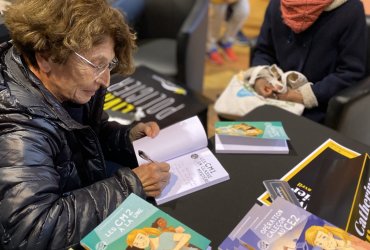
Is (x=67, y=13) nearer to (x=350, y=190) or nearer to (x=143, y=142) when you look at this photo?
(x=143, y=142)

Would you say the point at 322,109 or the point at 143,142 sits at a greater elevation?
the point at 143,142

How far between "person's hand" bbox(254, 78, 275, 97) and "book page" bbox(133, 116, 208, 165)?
676 mm

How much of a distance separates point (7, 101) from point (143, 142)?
46cm

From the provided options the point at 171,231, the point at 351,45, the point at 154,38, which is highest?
the point at 351,45

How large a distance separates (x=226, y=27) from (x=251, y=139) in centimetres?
263

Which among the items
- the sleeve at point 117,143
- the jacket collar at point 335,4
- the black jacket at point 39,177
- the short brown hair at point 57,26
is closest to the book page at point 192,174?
the black jacket at point 39,177

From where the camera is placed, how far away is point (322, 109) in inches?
79.8

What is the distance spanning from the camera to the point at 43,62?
115cm

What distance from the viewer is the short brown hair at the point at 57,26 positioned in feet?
3.57

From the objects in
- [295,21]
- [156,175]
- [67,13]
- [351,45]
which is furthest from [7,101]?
[351,45]

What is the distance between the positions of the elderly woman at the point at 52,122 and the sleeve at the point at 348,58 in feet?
3.23

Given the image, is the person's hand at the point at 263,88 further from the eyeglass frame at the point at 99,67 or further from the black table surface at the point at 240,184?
the eyeglass frame at the point at 99,67

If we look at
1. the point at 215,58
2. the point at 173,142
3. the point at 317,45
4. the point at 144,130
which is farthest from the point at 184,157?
the point at 215,58

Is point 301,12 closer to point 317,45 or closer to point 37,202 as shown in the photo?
point 317,45
